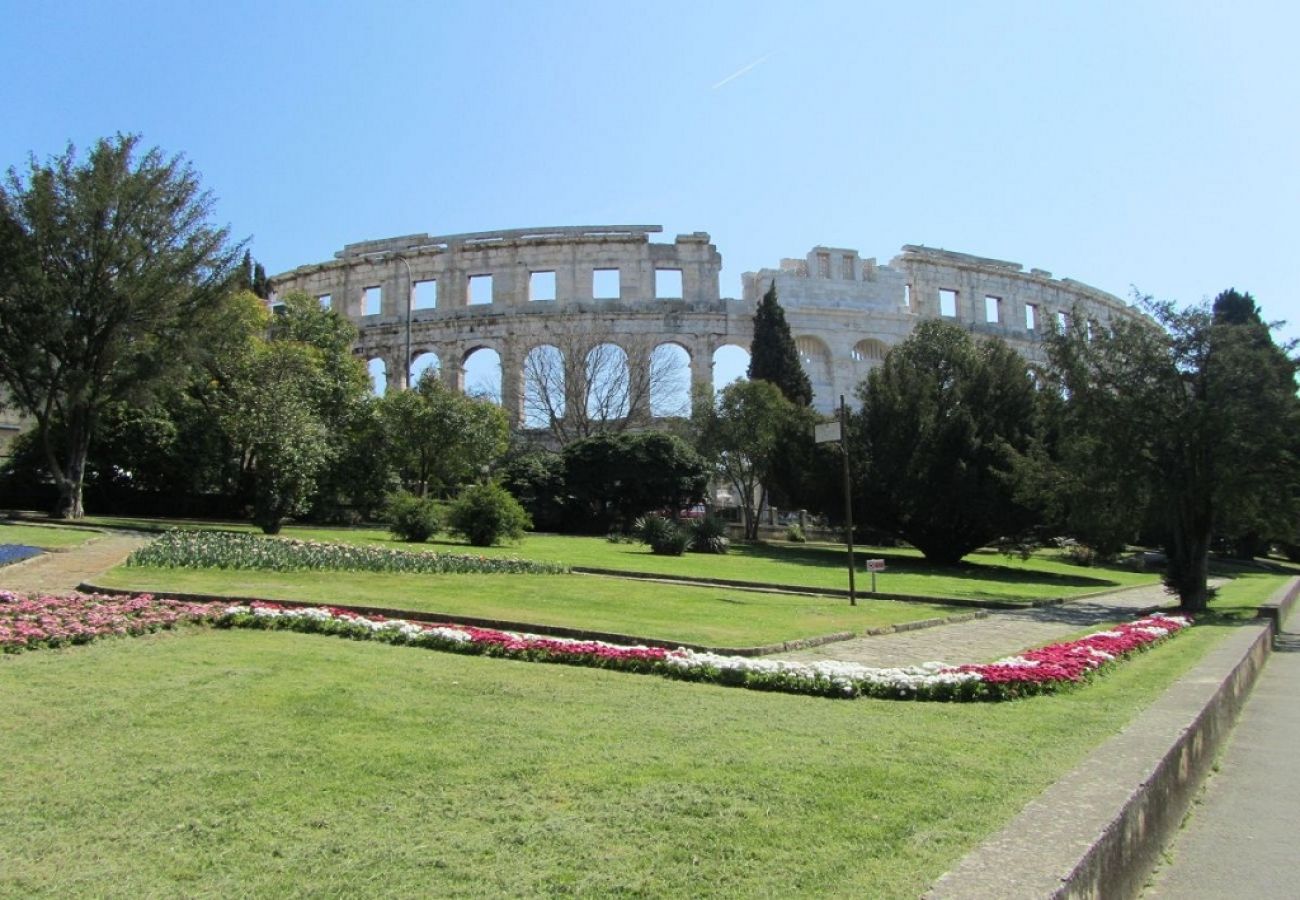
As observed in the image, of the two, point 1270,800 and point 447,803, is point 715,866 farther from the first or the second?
point 1270,800

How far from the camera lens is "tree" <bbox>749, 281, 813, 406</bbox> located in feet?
158

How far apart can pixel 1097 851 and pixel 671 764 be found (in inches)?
75.7

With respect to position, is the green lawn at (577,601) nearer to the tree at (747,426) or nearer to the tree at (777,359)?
the tree at (747,426)

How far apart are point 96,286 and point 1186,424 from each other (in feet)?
97.2

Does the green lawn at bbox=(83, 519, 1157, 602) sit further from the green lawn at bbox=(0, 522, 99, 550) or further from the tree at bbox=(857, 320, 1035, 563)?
the green lawn at bbox=(0, 522, 99, 550)

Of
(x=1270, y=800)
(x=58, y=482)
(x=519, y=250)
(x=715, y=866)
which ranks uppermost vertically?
(x=519, y=250)

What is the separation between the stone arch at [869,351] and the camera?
60531 millimetres

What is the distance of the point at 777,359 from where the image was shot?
159 feet

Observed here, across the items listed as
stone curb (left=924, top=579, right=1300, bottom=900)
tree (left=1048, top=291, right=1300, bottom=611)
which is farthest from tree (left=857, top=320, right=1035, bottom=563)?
stone curb (left=924, top=579, right=1300, bottom=900)

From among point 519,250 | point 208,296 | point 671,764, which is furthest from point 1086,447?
point 519,250

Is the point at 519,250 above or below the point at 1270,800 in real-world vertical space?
above

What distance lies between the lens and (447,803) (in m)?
3.80

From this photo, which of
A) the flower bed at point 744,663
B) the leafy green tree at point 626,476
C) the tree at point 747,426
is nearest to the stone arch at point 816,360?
the tree at point 747,426

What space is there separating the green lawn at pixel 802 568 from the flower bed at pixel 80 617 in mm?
11063
